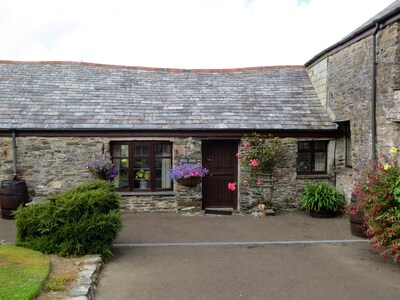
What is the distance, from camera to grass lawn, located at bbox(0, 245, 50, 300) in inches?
173

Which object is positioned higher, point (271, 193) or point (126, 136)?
point (126, 136)

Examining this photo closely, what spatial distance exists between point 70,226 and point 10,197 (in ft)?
14.5

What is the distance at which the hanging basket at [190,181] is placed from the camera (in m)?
9.83

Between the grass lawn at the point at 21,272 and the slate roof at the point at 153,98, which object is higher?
the slate roof at the point at 153,98

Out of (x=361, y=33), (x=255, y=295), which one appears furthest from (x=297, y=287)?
(x=361, y=33)

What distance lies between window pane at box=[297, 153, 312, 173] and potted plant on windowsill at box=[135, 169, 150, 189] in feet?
15.6

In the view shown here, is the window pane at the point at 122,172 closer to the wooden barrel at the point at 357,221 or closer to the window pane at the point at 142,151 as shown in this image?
the window pane at the point at 142,151

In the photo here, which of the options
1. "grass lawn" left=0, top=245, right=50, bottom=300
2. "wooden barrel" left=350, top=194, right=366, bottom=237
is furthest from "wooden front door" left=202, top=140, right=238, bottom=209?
"grass lawn" left=0, top=245, right=50, bottom=300

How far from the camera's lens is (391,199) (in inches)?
225

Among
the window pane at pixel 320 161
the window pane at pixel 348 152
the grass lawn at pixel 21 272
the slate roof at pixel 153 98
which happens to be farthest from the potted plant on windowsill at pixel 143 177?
the window pane at pixel 348 152

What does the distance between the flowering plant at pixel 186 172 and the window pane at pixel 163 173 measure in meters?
0.53

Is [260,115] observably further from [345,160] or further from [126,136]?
[126,136]

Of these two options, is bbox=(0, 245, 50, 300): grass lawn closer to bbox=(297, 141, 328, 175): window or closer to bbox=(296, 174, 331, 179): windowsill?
bbox=(296, 174, 331, 179): windowsill

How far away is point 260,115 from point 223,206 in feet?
10.2
